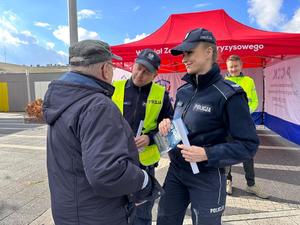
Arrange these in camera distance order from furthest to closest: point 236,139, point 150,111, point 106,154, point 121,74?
point 121,74 → point 150,111 → point 236,139 → point 106,154

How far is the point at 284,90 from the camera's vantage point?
7.82 meters

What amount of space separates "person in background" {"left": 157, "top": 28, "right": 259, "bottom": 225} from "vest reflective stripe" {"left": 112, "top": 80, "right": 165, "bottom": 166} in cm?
56

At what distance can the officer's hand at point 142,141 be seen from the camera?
8.66ft

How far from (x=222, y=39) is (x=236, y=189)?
3048mm

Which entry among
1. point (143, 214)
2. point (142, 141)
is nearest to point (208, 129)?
point (142, 141)

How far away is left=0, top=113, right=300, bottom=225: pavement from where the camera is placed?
3.71 m

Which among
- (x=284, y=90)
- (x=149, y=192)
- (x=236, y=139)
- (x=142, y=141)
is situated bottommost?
(x=149, y=192)

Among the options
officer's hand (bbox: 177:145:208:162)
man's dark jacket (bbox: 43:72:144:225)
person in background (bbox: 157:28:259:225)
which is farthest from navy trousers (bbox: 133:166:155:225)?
man's dark jacket (bbox: 43:72:144:225)

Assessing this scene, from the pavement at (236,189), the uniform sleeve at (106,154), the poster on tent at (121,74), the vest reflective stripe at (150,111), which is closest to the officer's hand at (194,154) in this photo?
the uniform sleeve at (106,154)

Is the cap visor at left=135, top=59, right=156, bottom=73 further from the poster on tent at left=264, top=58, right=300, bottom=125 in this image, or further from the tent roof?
the poster on tent at left=264, top=58, right=300, bottom=125

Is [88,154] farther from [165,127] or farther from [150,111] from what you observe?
[150,111]

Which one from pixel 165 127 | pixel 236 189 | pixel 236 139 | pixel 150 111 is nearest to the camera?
pixel 236 139

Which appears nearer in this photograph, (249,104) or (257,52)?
(249,104)

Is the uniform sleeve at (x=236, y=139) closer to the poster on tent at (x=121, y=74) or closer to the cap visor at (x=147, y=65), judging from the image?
the cap visor at (x=147, y=65)
